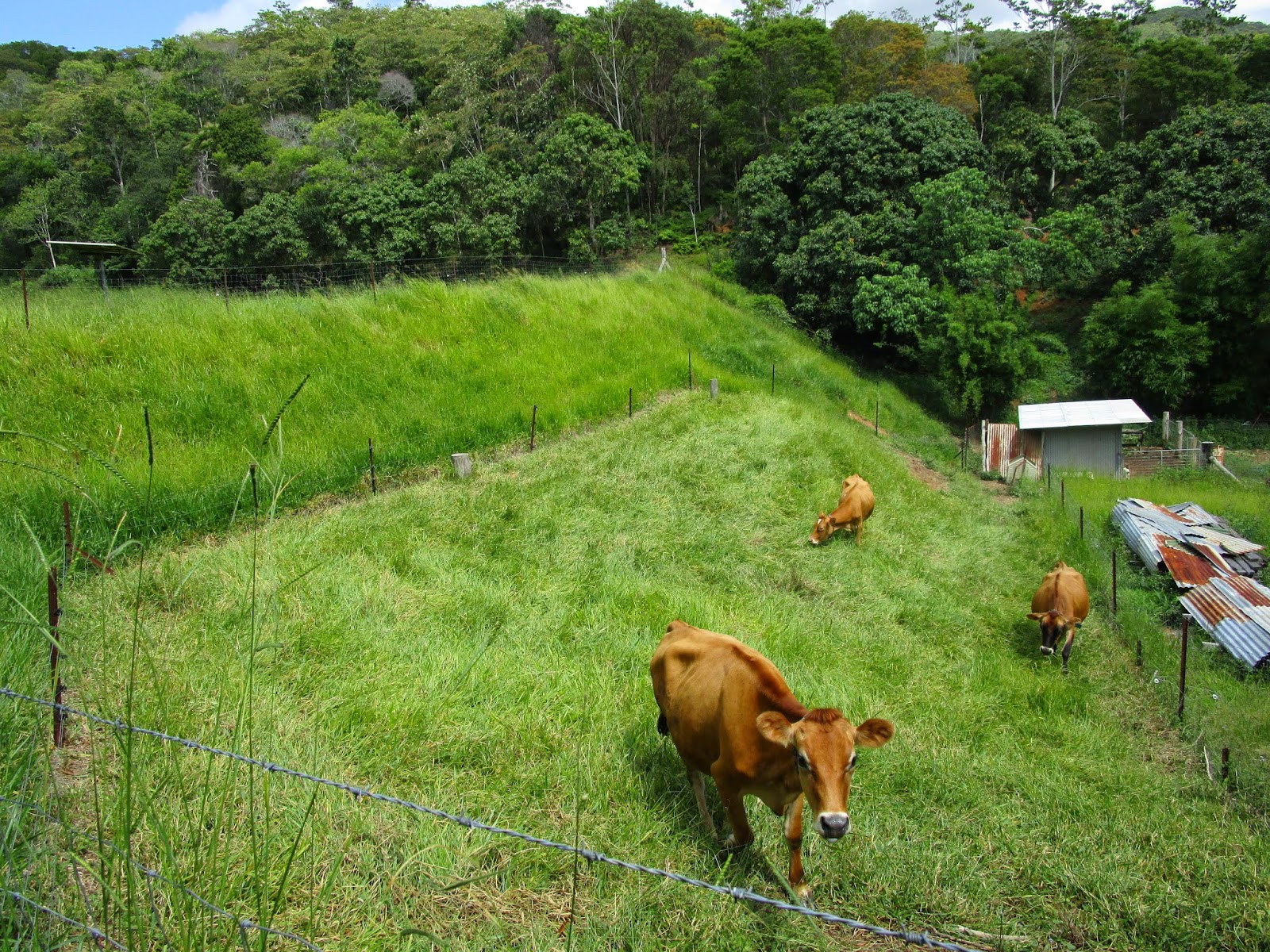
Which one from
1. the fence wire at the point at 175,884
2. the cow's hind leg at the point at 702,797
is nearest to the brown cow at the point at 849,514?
the cow's hind leg at the point at 702,797

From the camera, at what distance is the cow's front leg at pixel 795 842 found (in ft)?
10.6

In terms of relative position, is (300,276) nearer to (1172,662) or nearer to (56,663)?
(56,663)

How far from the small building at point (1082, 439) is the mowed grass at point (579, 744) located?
Answer: 11.4 m

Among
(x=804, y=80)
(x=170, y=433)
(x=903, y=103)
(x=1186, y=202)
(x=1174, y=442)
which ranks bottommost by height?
(x=1174, y=442)

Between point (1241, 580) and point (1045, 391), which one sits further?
point (1045, 391)

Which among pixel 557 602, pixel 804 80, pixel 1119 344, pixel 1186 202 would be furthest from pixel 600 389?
pixel 804 80

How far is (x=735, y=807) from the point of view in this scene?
351 cm

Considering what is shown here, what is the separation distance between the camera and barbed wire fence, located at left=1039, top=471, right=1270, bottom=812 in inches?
204

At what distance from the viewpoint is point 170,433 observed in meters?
9.54

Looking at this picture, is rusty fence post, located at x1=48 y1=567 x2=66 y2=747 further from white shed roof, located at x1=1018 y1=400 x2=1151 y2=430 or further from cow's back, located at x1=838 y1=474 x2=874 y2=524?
white shed roof, located at x1=1018 y1=400 x2=1151 y2=430

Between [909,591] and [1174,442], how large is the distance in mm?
17475

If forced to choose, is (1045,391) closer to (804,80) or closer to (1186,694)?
(804,80)

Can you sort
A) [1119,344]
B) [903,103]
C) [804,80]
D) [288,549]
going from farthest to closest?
[804,80]
[903,103]
[1119,344]
[288,549]

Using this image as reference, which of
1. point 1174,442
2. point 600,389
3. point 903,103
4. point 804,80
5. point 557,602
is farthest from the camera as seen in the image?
point 804,80
